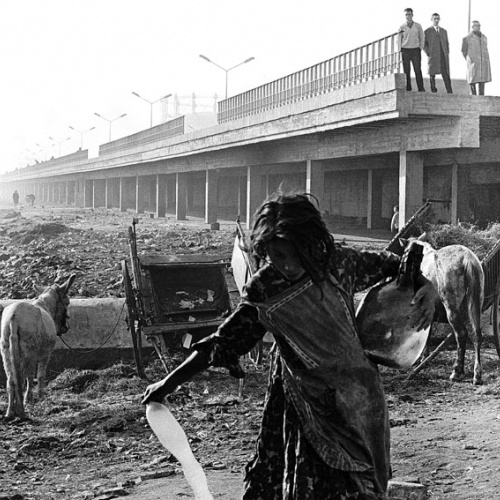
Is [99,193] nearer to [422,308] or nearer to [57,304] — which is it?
[57,304]

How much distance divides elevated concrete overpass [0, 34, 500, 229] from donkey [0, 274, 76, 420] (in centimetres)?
341

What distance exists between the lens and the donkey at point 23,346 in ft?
29.7

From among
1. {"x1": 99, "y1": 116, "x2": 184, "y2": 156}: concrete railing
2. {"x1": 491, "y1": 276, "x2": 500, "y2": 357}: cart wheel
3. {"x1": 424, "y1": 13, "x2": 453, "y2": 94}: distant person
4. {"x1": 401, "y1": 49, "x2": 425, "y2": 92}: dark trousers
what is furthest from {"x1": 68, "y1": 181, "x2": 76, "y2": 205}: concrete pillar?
{"x1": 491, "y1": 276, "x2": 500, "y2": 357}: cart wheel

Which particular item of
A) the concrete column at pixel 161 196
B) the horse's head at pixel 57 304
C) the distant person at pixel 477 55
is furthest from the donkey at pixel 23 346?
the concrete column at pixel 161 196

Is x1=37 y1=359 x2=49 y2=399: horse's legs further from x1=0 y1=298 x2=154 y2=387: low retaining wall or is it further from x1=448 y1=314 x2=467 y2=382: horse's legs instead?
x1=448 y1=314 x2=467 y2=382: horse's legs

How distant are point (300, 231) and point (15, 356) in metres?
6.62

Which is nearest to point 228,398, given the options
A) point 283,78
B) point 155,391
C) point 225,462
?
point 225,462

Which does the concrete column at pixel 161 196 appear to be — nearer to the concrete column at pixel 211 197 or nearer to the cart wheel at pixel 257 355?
the concrete column at pixel 211 197

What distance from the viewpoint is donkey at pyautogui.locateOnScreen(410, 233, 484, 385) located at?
33.8 ft

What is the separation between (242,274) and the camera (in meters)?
9.54

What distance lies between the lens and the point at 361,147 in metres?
21.3

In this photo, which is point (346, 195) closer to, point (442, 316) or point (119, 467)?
point (442, 316)

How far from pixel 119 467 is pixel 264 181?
33.7 metres

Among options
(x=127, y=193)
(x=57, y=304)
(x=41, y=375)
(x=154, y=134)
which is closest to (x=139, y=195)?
(x=154, y=134)
